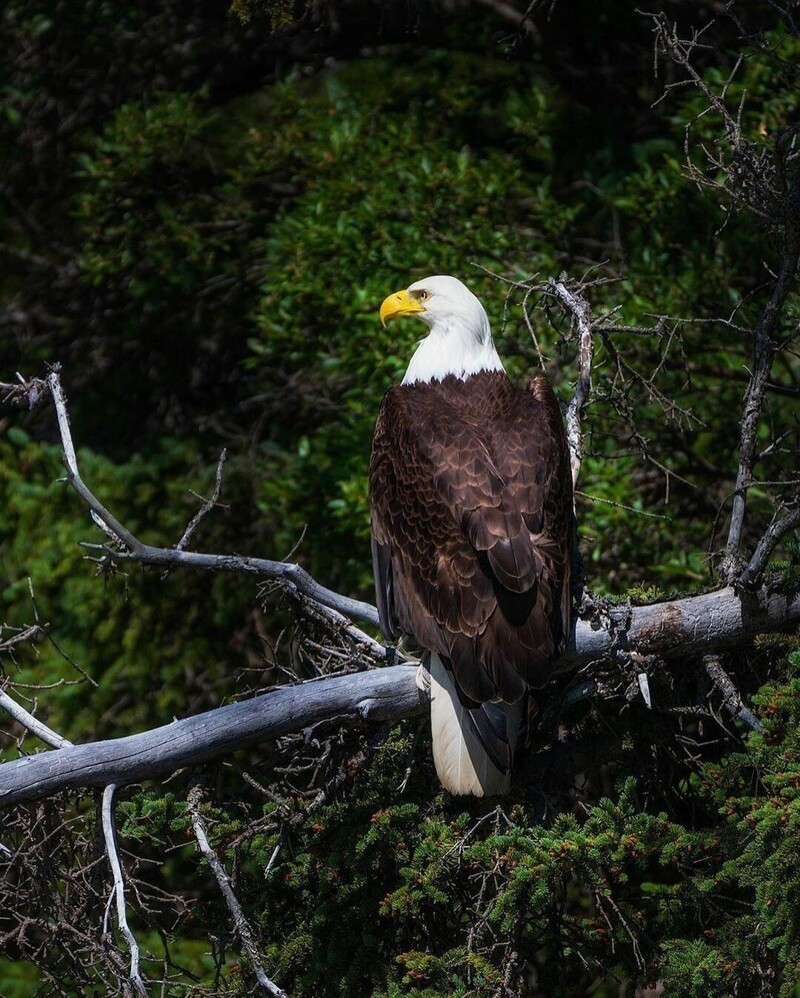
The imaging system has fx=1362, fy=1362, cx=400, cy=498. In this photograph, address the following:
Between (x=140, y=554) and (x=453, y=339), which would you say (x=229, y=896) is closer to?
(x=140, y=554)

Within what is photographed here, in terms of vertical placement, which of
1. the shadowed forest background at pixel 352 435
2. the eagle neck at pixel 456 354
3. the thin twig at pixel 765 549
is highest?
the eagle neck at pixel 456 354

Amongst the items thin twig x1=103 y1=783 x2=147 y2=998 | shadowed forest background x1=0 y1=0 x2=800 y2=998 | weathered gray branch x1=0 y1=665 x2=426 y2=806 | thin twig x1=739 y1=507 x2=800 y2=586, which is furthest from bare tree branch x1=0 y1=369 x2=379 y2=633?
thin twig x1=739 y1=507 x2=800 y2=586

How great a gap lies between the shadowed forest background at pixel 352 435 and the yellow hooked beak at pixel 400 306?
1.30 feet

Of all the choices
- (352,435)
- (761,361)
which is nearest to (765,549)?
(761,361)

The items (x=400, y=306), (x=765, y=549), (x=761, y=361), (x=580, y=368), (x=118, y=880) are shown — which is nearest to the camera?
(x=118, y=880)

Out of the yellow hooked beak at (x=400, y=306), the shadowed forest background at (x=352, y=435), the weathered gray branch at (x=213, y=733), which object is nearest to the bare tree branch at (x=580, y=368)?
the shadowed forest background at (x=352, y=435)

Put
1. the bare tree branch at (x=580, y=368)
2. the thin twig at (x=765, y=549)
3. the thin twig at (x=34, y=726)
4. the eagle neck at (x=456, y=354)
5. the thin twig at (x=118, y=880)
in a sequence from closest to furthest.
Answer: the thin twig at (x=118, y=880), the thin twig at (x=34, y=726), the thin twig at (x=765, y=549), the bare tree branch at (x=580, y=368), the eagle neck at (x=456, y=354)

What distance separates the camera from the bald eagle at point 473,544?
12.5 ft

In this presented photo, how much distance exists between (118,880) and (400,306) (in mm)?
2333

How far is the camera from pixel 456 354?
4.68 metres

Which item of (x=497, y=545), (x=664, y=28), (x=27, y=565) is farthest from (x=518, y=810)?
(x=27, y=565)

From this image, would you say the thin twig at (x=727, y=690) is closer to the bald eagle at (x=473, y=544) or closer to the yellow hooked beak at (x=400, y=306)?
the bald eagle at (x=473, y=544)

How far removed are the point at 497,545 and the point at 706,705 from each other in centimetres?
86

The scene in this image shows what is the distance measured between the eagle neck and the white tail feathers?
1.26 meters
